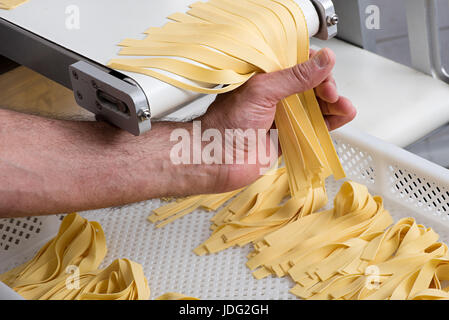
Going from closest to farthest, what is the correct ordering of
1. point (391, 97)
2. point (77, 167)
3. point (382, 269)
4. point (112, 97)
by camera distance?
point (112, 97) → point (77, 167) → point (382, 269) → point (391, 97)

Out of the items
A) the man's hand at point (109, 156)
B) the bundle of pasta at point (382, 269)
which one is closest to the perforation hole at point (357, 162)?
the bundle of pasta at point (382, 269)

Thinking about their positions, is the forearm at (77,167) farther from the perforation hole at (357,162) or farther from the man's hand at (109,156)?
the perforation hole at (357,162)

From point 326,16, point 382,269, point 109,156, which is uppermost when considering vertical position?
point 326,16

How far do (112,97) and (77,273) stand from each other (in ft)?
1.60

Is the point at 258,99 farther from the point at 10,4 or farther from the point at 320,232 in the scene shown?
the point at 10,4

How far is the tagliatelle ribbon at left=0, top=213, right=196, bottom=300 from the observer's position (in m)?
1.28

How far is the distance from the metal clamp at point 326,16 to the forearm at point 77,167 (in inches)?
11.8

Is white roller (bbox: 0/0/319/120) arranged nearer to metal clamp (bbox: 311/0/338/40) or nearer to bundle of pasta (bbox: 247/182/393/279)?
metal clamp (bbox: 311/0/338/40)

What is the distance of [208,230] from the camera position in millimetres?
1448

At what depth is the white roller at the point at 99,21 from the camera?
1077 mm

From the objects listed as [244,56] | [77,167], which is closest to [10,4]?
[77,167]

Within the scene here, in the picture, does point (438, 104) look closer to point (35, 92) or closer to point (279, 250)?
point (279, 250)

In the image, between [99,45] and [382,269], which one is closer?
[99,45]

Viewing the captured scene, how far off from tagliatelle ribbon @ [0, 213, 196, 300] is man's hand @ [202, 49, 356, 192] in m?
0.24
